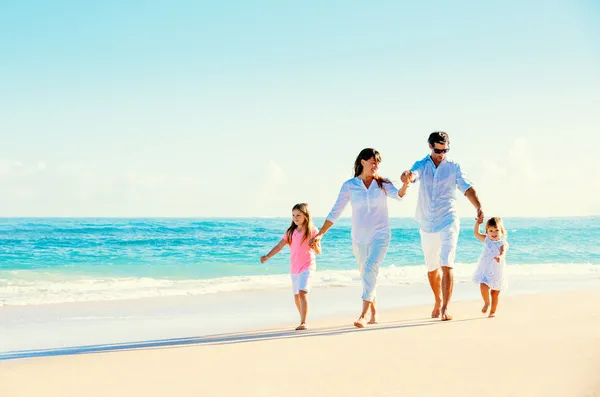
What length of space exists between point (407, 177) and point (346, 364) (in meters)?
2.46

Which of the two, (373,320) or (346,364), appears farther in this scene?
(373,320)

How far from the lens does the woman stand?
21.5 feet

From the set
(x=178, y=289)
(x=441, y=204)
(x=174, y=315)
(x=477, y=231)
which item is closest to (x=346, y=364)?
(x=441, y=204)

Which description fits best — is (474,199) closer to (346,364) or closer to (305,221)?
(305,221)

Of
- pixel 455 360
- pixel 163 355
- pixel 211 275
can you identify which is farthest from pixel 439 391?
pixel 211 275

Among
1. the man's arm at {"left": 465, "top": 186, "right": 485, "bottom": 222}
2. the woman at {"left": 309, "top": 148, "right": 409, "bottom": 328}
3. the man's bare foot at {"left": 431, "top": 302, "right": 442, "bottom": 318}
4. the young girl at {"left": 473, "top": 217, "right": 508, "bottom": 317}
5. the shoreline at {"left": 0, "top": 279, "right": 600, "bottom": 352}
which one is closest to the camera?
the shoreline at {"left": 0, "top": 279, "right": 600, "bottom": 352}

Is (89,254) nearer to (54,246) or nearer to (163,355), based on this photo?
(54,246)

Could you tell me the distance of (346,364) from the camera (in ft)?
15.3

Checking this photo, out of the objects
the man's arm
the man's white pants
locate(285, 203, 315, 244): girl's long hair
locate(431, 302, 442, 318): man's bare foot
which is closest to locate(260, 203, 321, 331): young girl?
locate(285, 203, 315, 244): girl's long hair

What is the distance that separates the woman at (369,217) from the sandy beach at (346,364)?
22.1 inches

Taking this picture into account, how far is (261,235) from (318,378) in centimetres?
3156

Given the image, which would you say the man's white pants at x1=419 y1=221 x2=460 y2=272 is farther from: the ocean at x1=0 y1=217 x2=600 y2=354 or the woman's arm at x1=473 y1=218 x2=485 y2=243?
the ocean at x1=0 y1=217 x2=600 y2=354

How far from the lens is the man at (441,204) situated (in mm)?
6703

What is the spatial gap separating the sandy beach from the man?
65 cm
